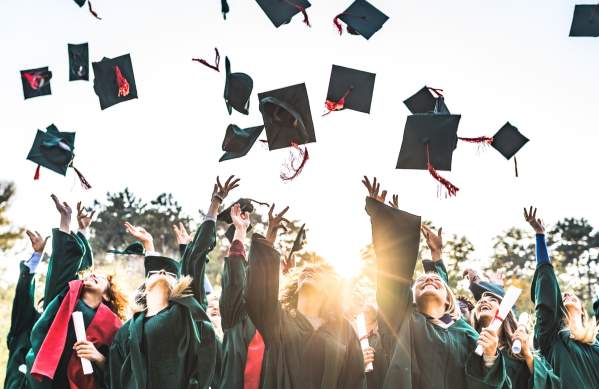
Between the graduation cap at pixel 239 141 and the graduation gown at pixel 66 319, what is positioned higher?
the graduation cap at pixel 239 141

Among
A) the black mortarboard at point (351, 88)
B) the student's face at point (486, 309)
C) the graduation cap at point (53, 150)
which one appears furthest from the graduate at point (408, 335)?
the graduation cap at point (53, 150)

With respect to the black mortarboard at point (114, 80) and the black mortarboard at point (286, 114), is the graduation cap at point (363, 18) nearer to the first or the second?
the black mortarboard at point (286, 114)

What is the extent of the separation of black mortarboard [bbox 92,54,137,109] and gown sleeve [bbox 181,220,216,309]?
2923mm

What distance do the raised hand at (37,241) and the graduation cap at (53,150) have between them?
3.82ft

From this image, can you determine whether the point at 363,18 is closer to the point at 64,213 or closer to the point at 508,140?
the point at 508,140

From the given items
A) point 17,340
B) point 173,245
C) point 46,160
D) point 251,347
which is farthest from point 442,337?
point 173,245

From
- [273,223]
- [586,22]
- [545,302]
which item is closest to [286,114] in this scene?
[273,223]

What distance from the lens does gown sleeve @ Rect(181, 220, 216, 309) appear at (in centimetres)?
475

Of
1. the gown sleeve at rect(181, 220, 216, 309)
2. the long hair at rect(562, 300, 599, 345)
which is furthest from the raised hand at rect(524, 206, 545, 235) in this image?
the gown sleeve at rect(181, 220, 216, 309)

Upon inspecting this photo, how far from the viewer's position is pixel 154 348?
4.57 meters

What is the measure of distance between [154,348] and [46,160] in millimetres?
3155

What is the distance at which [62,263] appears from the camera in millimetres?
5238

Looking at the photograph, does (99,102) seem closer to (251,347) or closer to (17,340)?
(17,340)

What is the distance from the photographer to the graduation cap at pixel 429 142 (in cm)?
574
